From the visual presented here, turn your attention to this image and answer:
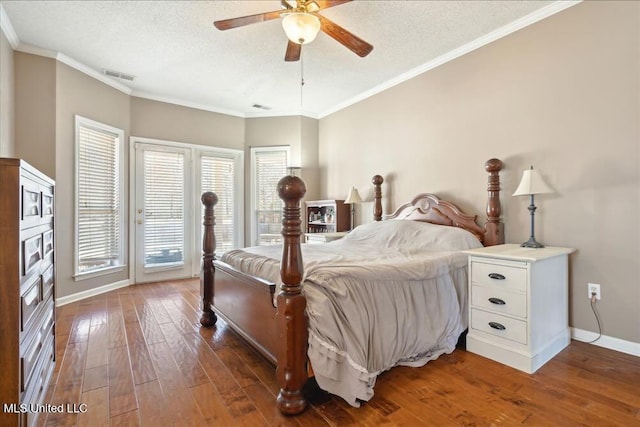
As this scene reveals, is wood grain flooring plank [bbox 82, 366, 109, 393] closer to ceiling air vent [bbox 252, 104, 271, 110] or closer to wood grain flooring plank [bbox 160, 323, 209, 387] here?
wood grain flooring plank [bbox 160, 323, 209, 387]

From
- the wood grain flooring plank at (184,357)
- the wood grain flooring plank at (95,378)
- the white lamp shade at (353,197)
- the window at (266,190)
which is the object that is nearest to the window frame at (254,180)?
the window at (266,190)

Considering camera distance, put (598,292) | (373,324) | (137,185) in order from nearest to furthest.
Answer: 1. (373,324)
2. (598,292)
3. (137,185)

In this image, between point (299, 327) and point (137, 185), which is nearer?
point (299, 327)

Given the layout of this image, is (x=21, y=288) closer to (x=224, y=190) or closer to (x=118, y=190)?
(x=118, y=190)

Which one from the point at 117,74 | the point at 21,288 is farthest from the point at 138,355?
the point at 117,74

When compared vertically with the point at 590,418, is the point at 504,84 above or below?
above

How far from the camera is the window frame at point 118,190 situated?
365 cm

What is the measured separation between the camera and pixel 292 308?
160 cm

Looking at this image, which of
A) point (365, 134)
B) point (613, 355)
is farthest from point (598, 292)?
point (365, 134)

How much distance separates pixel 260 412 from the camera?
1.59 metres

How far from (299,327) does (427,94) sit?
311 centimetres

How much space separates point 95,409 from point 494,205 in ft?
10.5

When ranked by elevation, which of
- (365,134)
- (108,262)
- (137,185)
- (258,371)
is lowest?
(258,371)

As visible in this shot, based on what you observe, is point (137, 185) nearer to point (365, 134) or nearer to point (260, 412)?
point (365, 134)
